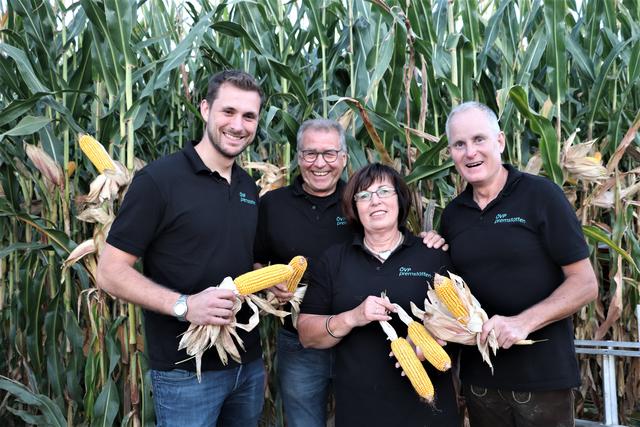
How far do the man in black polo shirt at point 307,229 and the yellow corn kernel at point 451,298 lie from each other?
2.85 feet

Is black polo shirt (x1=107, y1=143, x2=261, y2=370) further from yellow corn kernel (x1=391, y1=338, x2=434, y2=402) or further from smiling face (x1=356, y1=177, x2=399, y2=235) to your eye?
yellow corn kernel (x1=391, y1=338, x2=434, y2=402)

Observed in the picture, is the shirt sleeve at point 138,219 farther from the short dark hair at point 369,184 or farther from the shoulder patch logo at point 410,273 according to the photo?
the shoulder patch logo at point 410,273

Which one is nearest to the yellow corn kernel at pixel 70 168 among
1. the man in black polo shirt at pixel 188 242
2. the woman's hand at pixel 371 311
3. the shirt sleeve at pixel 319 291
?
the man in black polo shirt at pixel 188 242

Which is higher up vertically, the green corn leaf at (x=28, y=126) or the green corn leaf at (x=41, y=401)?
the green corn leaf at (x=28, y=126)

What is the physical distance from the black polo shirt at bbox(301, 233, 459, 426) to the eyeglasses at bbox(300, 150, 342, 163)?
0.60 metres

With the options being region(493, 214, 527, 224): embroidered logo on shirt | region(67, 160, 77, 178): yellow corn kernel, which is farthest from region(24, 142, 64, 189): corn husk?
region(493, 214, 527, 224): embroidered logo on shirt

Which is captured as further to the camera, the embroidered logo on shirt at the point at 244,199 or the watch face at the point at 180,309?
the embroidered logo on shirt at the point at 244,199

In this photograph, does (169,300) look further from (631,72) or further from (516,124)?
(631,72)

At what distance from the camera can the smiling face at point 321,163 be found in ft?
9.18

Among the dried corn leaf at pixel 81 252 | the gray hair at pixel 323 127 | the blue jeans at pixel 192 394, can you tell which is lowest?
the blue jeans at pixel 192 394

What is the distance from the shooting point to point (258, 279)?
2152 mm

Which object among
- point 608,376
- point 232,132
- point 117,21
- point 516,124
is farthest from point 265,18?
point 608,376

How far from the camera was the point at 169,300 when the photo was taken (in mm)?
2076

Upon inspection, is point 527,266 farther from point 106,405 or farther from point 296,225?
point 106,405
